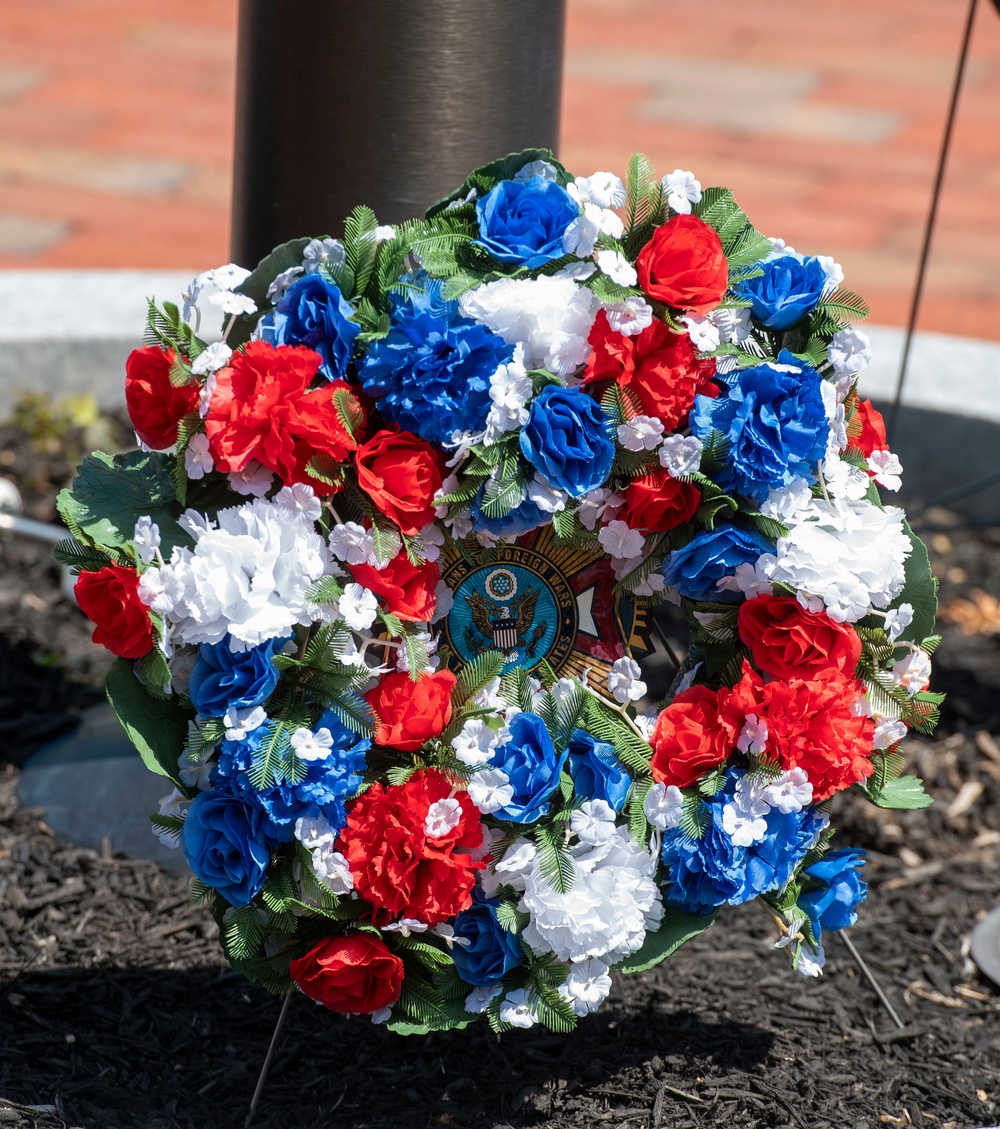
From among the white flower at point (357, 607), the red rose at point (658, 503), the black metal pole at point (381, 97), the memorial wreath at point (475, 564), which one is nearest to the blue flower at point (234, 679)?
the memorial wreath at point (475, 564)

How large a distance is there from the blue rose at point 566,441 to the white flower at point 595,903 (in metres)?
0.51

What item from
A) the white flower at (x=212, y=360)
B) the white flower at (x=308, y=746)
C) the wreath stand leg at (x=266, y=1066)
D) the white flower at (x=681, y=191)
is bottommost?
the wreath stand leg at (x=266, y=1066)

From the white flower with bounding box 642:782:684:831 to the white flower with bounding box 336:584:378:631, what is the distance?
0.48 meters

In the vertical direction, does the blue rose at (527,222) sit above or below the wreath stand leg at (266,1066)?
above

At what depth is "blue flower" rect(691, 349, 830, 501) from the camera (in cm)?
208

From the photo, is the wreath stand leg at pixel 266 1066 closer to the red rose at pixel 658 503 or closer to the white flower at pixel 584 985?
the white flower at pixel 584 985

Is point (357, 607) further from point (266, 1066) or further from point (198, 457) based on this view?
point (266, 1066)

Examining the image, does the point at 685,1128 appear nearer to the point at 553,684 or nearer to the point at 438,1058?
the point at 438,1058

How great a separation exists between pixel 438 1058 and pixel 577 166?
5448 millimetres

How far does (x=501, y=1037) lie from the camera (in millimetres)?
2559

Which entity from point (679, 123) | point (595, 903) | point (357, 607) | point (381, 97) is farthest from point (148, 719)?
point (679, 123)

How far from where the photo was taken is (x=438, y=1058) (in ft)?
8.20

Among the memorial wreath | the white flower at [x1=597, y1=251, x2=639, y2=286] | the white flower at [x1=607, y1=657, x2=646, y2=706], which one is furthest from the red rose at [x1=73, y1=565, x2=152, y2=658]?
the white flower at [x1=597, y1=251, x2=639, y2=286]

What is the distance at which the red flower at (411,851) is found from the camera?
6.75 ft
